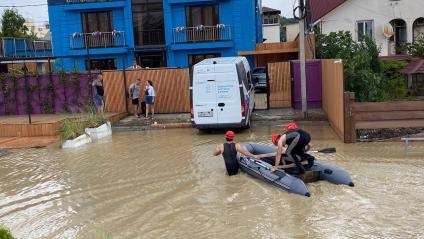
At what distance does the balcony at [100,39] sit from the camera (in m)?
35.6

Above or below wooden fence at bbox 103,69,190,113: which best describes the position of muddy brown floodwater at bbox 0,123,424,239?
below

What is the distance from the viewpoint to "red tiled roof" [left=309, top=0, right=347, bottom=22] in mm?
37425

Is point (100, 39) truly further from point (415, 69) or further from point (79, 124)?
point (415, 69)

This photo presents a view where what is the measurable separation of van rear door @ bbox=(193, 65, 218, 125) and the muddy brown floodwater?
2.43 metres

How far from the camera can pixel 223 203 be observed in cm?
990

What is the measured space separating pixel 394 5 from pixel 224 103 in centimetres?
2395

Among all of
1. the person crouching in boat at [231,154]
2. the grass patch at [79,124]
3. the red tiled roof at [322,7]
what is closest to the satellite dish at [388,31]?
the red tiled roof at [322,7]

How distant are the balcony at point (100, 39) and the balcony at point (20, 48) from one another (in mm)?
5716

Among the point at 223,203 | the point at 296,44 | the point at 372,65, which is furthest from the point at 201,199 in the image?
the point at 296,44

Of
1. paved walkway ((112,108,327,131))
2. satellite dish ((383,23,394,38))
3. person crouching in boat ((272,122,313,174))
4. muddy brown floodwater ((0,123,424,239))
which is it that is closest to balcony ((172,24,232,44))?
satellite dish ((383,23,394,38))

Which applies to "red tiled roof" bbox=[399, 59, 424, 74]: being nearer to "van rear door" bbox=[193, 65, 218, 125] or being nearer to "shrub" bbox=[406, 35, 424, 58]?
"shrub" bbox=[406, 35, 424, 58]

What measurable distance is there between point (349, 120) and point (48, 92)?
14448 mm

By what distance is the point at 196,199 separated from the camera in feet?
33.7

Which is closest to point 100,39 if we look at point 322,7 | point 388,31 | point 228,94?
point 322,7
